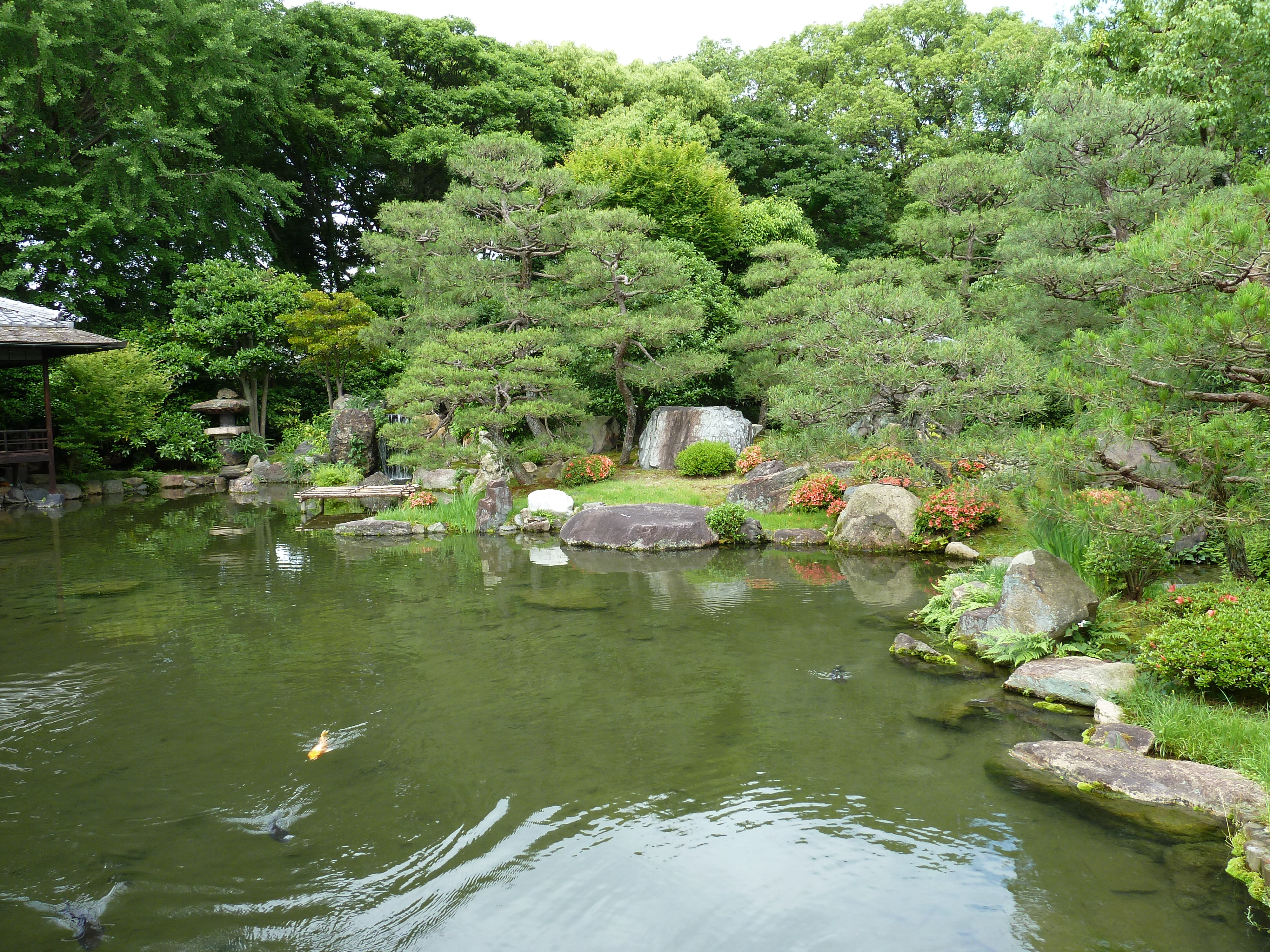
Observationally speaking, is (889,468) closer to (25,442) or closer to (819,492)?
(819,492)

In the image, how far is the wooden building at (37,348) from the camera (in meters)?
15.1

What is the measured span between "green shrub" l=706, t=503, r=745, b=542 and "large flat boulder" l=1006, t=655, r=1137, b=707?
6.10 metres

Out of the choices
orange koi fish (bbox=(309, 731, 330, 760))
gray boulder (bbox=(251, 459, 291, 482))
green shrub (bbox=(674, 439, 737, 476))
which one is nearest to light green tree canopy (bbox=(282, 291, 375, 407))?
gray boulder (bbox=(251, 459, 291, 482))

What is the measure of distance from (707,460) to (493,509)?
173 inches

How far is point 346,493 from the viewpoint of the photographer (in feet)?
50.9

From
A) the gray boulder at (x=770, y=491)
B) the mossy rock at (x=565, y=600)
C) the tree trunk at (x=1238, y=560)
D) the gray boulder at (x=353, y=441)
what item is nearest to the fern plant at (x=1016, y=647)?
the tree trunk at (x=1238, y=560)

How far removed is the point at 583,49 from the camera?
90.6 feet

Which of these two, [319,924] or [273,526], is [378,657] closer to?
[319,924]

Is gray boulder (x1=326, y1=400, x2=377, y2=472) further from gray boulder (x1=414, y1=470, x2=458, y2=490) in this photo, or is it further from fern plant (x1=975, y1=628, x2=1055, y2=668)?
fern plant (x1=975, y1=628, x2=1055, y2=668)

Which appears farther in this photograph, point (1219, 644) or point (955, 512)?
point (955, 512)

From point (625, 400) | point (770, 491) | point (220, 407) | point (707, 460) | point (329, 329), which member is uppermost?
point (329, 329)

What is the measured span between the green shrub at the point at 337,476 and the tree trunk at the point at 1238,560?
16011 millimetres

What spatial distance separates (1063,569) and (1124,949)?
12.8ft

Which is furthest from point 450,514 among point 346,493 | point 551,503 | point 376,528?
point 346,493
